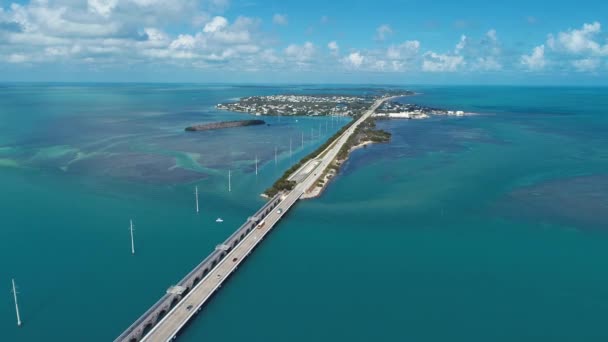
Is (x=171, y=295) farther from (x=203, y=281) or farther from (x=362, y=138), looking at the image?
(x=362, y=138)

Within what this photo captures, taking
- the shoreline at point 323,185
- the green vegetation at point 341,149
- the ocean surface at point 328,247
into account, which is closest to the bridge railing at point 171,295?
the ocean surface at point 328,247

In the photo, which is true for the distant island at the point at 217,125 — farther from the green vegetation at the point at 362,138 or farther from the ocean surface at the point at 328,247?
the green vegetation at the point at 362,138

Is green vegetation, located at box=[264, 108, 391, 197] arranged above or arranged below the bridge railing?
above

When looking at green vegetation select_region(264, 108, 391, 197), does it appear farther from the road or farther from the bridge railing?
the bridge railing

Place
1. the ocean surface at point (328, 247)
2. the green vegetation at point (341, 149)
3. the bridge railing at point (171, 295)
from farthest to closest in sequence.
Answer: the green vegetation at point (341, 149) < the ocean surface at point (328, 247) < the bridge railing at point (171, 295)

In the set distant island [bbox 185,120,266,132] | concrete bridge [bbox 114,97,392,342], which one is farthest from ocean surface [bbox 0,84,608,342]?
distant island [bbox 185,120,266,132]

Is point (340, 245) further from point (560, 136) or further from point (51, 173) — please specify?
point (560, 136)
